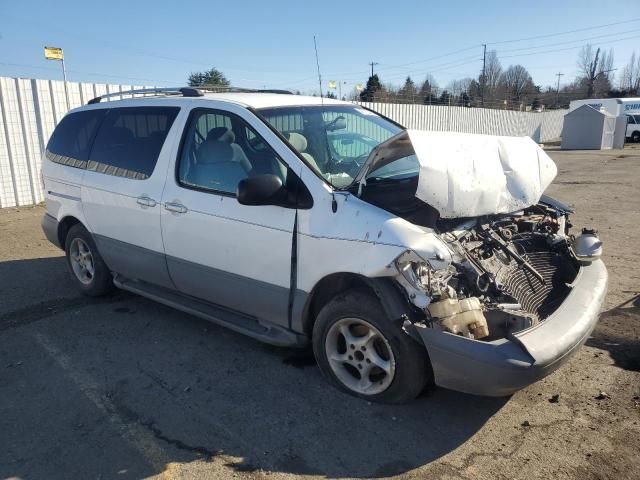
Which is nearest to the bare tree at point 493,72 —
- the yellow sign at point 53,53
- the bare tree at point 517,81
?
the bare tree at point 517,81

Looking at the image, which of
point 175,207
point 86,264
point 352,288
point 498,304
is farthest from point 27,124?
point 498,304

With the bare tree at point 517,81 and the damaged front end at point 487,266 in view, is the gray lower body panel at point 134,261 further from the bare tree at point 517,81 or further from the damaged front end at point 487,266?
the bare tree at point 517,81

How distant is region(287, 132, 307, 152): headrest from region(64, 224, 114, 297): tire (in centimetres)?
264

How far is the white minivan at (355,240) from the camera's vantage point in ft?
9.59

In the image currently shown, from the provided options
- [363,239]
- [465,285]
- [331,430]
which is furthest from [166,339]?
[465,285]

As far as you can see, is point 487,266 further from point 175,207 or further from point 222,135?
point 175,207

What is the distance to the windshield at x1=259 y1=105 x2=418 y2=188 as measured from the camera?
363cm

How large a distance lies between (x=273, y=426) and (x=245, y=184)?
1.54m

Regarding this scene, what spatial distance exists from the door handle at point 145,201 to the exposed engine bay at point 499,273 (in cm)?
231

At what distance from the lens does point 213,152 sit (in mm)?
3928

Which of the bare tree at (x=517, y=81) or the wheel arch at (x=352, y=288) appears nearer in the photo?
the wheel arch at (x=352, y=288)

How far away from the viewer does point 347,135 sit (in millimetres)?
4277

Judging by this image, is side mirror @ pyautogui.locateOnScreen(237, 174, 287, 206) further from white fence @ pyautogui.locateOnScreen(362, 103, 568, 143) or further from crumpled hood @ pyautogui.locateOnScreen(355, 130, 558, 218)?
white fence @ pyautogui.locateOnScreen(362, 103, 568, 143)

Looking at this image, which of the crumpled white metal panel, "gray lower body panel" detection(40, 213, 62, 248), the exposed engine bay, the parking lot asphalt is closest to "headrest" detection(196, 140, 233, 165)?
the crumpled white metal panel
